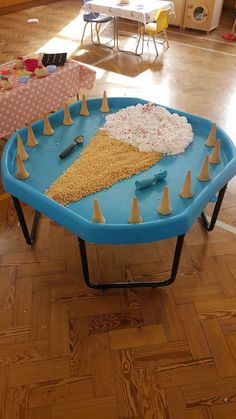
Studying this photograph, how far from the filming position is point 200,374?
139 centimetres

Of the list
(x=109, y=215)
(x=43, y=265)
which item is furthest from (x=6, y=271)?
(x=109, y=215)

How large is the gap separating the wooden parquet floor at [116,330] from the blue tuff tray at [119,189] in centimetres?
45

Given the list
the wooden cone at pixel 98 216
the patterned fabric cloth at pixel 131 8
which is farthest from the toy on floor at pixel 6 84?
the patterned fabric cloth at pixel 131 8

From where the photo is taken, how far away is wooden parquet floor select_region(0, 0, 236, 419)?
1.32m

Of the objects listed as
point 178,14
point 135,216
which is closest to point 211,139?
A: point 135,216

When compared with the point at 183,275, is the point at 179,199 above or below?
above

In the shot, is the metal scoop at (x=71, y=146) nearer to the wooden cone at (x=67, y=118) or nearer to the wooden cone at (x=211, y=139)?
the wooden cone at (x=67, y=118)

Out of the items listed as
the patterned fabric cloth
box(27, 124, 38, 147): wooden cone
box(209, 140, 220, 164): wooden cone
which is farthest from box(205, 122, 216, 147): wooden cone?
the patterned fabric cloth

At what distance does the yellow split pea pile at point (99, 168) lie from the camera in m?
1.52

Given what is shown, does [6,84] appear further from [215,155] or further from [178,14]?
[178,14]

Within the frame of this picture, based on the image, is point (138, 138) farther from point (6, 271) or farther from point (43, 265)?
point (6, 271)

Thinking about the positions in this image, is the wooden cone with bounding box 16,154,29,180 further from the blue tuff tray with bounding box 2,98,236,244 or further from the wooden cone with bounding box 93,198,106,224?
the wooden cone with bounding box 93,198,106,224

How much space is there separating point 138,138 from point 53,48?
3348 millimetres

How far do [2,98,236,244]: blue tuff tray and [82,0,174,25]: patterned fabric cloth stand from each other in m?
2.50
